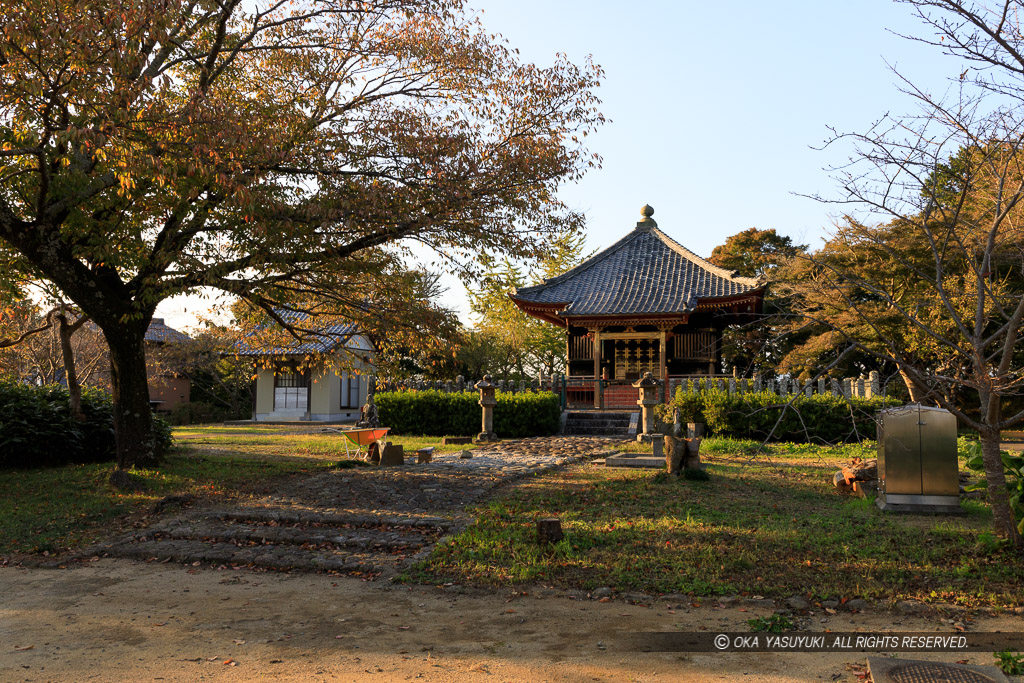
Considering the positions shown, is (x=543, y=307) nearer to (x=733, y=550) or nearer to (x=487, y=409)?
(x=487, y=409)

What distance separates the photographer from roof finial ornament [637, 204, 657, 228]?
1128 inches

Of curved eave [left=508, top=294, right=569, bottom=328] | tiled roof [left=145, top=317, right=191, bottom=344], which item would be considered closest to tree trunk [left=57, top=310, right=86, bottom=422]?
curved eave [left=508, top=294, right=569, bottom=328]

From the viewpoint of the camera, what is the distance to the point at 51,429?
42.0ft

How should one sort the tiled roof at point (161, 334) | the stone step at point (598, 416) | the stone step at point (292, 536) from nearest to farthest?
the stone step at point (292, 536) < the stone step at point (598, 416) < the tiled roof at point (161, 334)

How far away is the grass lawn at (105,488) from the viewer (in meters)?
8.27

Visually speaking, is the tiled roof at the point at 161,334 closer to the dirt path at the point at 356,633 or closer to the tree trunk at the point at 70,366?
the tree trunk at the point at 70,366

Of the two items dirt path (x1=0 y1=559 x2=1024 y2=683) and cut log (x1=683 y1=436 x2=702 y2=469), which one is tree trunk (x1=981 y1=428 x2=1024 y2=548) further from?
cut log (x1=683 y1=436 x2=702 y2=469)

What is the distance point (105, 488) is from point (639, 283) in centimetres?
1824

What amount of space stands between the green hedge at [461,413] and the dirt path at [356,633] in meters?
12.2

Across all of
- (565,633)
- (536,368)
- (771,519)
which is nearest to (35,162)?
(565,633)

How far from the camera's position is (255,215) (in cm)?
921

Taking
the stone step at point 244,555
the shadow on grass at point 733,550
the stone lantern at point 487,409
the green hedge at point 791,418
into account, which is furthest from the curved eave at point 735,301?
the stone step at point 244,555

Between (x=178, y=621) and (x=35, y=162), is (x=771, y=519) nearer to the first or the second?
(x=178, y=621)

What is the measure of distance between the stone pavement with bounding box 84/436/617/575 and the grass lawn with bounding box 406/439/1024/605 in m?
0.61
